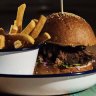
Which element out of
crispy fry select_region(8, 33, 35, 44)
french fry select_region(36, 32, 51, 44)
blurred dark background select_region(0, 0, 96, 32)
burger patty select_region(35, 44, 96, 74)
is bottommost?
blurred dark background select_region(0, 0, 96, 32)

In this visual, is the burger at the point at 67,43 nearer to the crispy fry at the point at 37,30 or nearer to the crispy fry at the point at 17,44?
the crispy fry at the point at 37,30

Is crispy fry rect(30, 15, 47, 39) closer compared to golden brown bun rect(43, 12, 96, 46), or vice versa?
crispy fry rect(30, 15, 47, 39)

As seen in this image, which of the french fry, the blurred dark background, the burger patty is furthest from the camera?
the blurred dark background

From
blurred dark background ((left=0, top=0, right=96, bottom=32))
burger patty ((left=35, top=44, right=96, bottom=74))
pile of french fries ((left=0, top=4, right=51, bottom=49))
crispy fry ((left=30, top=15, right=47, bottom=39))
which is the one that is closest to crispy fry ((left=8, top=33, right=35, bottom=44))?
pile of french fries ((left=0, top=4, right=51, bottom=49))

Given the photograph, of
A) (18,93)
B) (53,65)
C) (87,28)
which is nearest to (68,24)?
(87,28)

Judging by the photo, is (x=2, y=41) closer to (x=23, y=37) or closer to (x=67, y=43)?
(x=23, y=37)

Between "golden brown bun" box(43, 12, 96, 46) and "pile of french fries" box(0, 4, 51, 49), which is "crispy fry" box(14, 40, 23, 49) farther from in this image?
"golden brown bun" box(43, 12, 96, 46)
